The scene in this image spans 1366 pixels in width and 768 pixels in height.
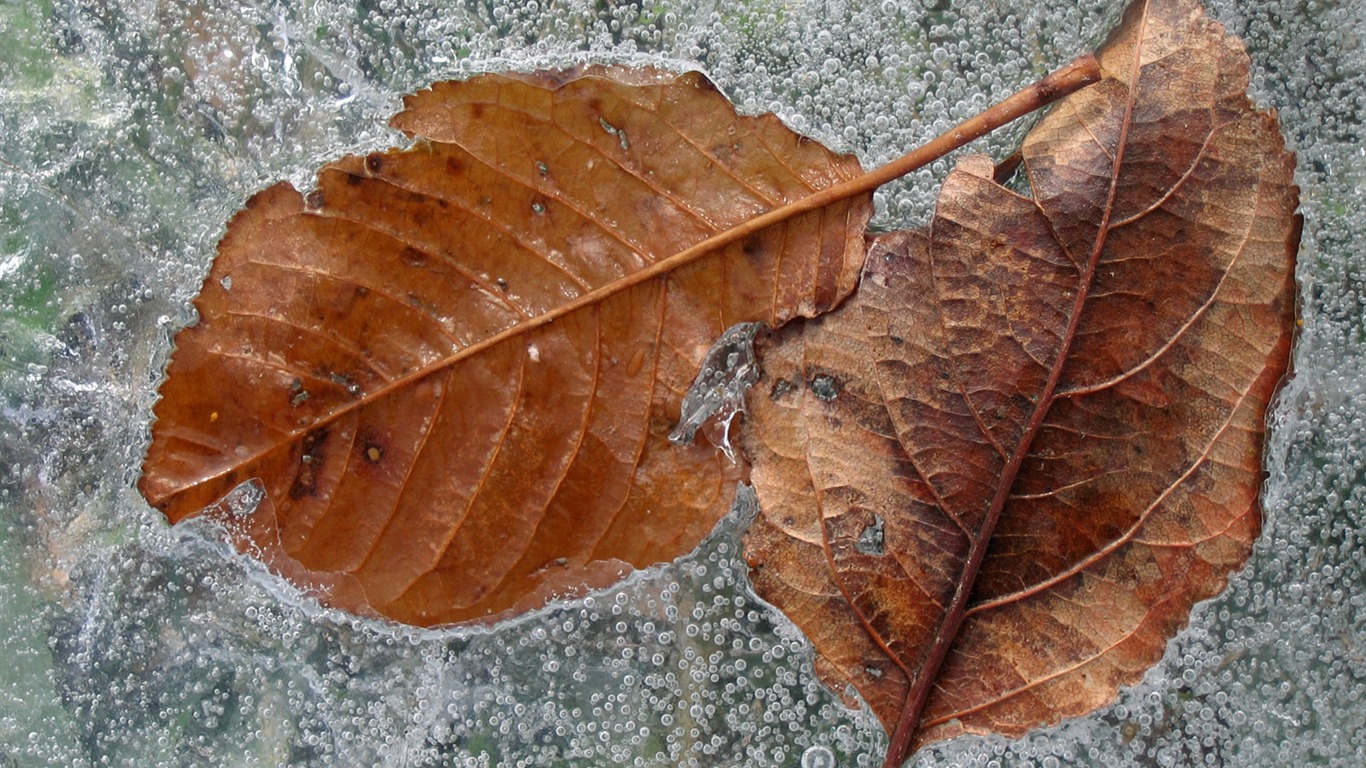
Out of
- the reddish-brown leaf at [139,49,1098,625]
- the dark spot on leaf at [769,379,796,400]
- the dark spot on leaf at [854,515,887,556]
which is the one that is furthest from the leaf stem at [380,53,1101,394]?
the dark spot on leaf at [854,515,887,556]

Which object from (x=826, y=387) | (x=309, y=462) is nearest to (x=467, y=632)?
(x=309, y=462)

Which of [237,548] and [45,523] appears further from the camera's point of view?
[45,523]

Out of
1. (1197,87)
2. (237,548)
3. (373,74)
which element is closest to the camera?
(1197,87)

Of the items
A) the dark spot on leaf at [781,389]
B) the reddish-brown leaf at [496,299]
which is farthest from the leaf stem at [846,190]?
the dark spot on leaf at [781,389]

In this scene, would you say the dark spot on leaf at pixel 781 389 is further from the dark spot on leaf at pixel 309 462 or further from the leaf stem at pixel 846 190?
the dark spot on leaf at pixel 309 462

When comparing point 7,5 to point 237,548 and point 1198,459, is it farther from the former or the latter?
point 1198,459

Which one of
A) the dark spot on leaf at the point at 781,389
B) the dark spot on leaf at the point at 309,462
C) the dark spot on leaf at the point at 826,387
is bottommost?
the dark spot on leaf at the point at 309,462

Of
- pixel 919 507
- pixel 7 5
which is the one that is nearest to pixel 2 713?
pixel 7 5

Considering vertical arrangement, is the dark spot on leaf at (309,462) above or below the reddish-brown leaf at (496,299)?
below

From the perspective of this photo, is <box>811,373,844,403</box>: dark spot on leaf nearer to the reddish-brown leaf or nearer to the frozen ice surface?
the reddish-brown leaf
